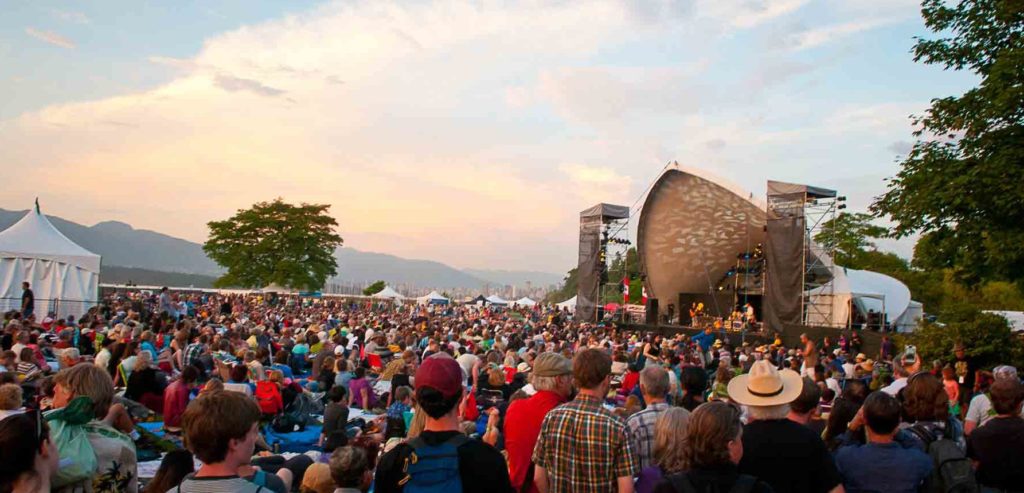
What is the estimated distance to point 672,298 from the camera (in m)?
37.8

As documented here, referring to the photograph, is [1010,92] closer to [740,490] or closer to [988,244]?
[988,244]

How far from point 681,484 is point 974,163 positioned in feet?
40.7

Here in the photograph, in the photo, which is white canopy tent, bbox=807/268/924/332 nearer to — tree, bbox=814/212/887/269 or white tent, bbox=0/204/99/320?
tree, bbox=814/212/887/269

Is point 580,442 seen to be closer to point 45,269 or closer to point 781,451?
point 781,451

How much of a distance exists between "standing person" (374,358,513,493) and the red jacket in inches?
35.4

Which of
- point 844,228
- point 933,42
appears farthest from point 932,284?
point 933,42

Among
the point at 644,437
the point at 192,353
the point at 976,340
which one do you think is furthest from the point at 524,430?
the point at 976,340

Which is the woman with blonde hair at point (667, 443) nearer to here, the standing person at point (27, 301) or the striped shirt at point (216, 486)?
the striped shirt at point (216, 486)

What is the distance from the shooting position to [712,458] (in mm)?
2469

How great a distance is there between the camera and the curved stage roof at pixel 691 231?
106 feet

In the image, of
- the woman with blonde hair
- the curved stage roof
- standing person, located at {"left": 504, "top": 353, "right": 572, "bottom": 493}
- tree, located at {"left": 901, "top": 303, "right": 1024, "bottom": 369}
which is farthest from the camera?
the curved stage roof

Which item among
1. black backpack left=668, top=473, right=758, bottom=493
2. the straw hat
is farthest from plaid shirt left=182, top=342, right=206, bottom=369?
black backpack left=668, top=473, right=758, bottom=493

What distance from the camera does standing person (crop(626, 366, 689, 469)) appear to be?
361 cm

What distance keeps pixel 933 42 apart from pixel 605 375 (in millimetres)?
13291
